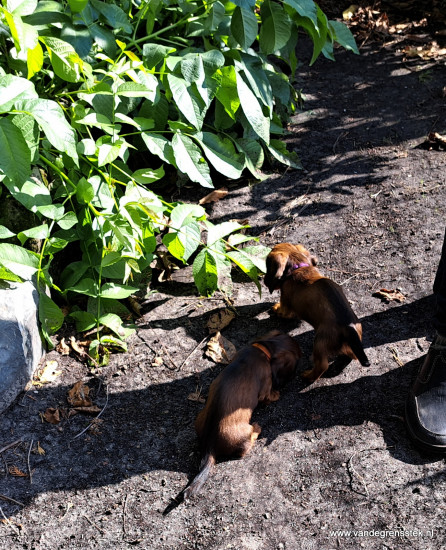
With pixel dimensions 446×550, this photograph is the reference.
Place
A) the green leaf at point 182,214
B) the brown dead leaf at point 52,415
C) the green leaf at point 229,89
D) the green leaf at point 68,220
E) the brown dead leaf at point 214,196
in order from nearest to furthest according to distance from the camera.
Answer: the brown dead leaf at point 52,415
the green leaf at point 68,220
the green leaf at point 182,214
the green leaf at point 229,89
the brown dead leaf at point 214,196

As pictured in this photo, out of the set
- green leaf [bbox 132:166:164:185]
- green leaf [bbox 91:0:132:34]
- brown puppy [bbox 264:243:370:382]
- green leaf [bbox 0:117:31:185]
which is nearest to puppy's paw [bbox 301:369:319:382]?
brown puppy [bbox 264:243:370:382]

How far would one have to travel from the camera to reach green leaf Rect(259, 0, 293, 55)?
380 centimetres

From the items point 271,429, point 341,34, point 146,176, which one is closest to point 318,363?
point 271,429

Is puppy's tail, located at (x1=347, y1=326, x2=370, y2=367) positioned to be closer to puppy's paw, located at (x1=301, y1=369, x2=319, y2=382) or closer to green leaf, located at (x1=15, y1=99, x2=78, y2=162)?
puppy's paw, located at (x1=301, y1=369, x2=319, y2=382)

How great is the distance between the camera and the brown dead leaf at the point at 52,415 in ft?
10.8

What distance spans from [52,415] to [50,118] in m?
1.48

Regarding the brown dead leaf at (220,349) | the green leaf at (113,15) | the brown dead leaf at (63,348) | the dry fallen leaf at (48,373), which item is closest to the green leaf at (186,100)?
the green leaf at (113,15)

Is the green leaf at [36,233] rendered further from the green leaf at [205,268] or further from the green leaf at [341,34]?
the green leaf at [341,34]

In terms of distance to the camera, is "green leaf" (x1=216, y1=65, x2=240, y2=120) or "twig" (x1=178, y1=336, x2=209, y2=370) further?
"green leaf" (x1=216, y1=65, x2=240, y2=120)

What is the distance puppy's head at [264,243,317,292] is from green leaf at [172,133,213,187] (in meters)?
0.57

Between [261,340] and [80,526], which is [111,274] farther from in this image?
[80,526]

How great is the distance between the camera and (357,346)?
324cm

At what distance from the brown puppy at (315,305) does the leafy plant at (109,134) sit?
23 cm

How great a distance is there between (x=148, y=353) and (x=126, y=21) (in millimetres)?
2017
